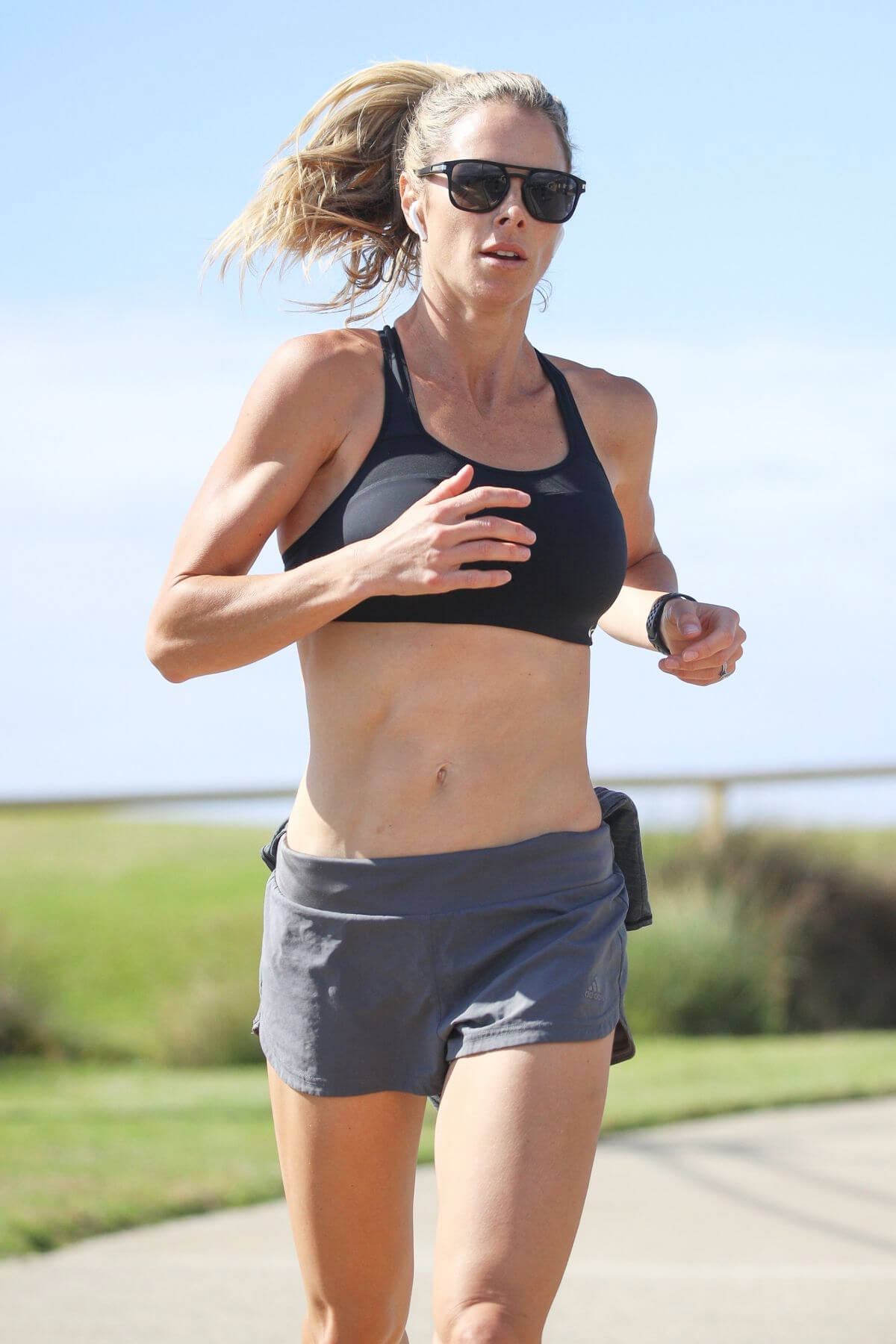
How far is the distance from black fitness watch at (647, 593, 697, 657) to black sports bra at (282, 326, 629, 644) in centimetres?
21

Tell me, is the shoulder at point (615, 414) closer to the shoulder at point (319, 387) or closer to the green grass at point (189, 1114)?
the shoulder at point (319, 387)

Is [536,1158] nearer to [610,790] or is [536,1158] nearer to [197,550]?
[610,790]

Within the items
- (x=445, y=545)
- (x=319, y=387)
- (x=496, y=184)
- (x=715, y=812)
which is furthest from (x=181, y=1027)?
(x=445, y=545)

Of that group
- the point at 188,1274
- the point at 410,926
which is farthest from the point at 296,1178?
the point at 188,1274

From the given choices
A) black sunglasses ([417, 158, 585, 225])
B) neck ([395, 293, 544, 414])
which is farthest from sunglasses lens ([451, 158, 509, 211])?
neck ([395, 293, 544, 414])

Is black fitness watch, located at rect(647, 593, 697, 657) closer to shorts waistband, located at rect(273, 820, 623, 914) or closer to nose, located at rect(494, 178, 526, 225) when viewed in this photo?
shorts waistband, located at rect(273, 820, 623, 914)

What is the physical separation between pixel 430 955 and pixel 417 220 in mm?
1252

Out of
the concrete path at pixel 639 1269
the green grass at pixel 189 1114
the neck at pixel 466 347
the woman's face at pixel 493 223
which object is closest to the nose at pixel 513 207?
the woman's face at pixel 493 223

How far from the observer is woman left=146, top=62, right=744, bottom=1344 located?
2295 millimetres

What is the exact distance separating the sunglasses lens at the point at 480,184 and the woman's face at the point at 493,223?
0.01 m

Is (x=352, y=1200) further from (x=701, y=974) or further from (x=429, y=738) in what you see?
(x=701, y=974)

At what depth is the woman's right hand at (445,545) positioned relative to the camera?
2176 mm

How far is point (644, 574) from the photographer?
3.06 metres

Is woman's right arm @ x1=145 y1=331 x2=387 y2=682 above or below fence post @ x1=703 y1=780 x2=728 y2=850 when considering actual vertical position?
above
